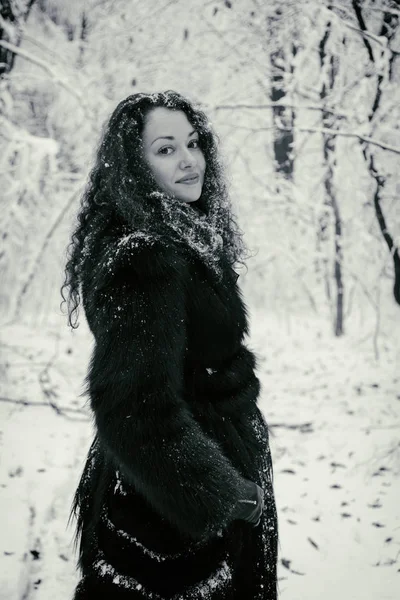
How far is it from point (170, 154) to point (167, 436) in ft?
3.17

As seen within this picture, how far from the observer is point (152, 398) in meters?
0.99

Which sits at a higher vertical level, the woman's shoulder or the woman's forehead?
the woman's forehead

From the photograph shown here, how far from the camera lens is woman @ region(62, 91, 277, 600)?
100 centimetres

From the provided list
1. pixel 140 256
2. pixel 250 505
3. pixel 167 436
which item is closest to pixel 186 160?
pixel 140 256

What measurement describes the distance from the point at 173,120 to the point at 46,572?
8.60 feet

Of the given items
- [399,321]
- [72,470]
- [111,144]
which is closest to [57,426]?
[72,470]

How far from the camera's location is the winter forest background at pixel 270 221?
113 inches

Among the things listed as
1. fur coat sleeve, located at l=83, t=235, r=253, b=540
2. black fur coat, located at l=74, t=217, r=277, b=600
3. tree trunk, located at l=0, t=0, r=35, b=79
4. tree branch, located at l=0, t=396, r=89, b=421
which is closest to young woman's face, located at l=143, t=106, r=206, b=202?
black fur coat, located at l=74, t=217, r=277, b=600

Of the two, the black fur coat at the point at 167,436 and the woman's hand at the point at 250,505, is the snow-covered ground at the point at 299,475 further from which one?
the woman's hand at the point at 250,505

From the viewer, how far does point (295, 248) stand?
764 centimetres

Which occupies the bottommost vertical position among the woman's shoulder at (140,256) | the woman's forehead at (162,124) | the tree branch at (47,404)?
the tree branch at (47,404)

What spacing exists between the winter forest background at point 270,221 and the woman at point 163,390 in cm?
102

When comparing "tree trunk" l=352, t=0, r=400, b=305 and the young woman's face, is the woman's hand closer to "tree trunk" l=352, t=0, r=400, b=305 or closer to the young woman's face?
the young woman's face

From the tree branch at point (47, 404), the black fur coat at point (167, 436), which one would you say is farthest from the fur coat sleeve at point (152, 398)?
the tree branch at point (47, 404)
